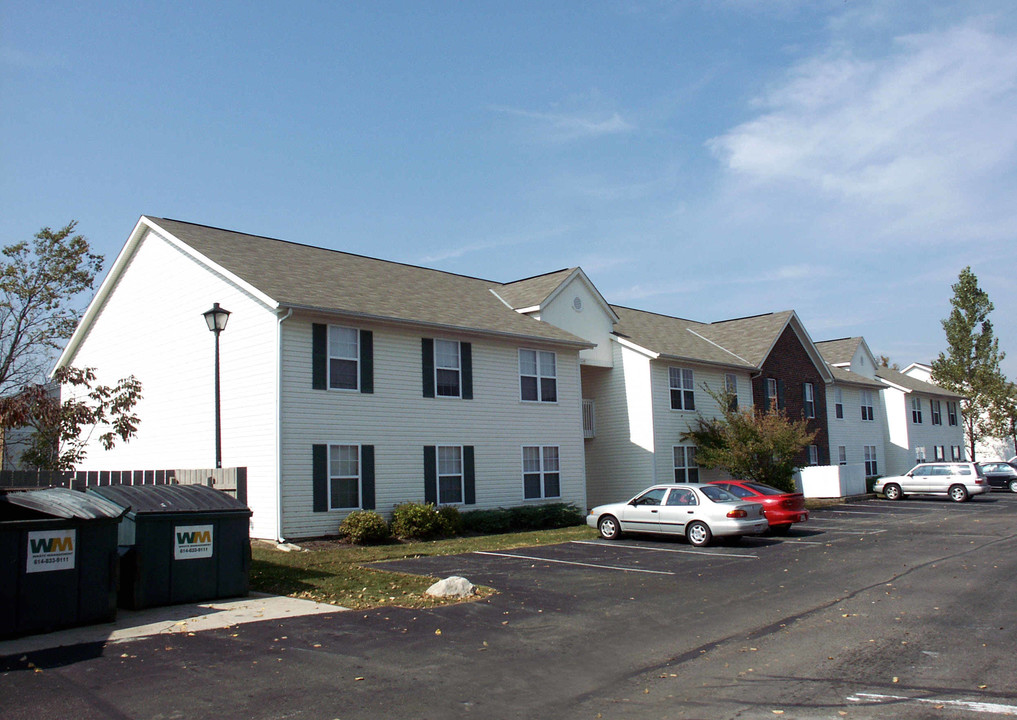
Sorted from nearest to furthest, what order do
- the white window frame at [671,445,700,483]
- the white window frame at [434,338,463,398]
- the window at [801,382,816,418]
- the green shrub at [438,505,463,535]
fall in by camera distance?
the green shrub at [438,505,463,535] → the white window frame at [434,338,463,398] → the white window frame at [671,445,700,483] → the window at [801,382,816,418]

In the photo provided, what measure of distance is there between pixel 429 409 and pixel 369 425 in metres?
2.04

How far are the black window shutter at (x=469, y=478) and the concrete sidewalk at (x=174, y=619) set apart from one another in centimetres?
1064

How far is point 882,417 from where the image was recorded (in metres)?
47.8

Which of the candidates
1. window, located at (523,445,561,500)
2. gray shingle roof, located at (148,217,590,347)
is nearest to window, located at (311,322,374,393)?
gray shingle roof, located at (148,217,590,347)

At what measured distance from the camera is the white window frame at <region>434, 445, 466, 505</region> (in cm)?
2164

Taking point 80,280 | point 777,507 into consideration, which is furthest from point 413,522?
point 80,280

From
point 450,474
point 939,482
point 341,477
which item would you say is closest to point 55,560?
point 341,477

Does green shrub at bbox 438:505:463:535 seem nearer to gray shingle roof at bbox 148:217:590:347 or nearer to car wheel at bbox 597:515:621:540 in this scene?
car wheel at bbox 597:515:621:540

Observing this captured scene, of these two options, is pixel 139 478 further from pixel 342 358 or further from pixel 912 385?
pixel 912 385

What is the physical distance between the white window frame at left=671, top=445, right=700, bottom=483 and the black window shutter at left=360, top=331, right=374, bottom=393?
13739 millimetres

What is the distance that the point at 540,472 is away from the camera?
2473cm

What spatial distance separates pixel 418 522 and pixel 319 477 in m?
2.64

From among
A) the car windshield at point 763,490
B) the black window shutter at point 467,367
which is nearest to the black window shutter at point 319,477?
the black window shutter at point 467,367

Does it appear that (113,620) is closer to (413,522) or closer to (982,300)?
(413,522)
